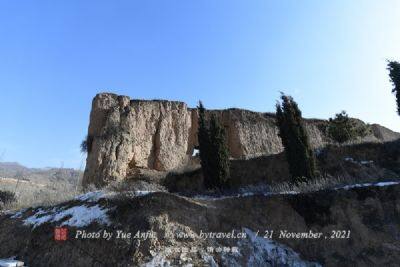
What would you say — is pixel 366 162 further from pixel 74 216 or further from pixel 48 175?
pixel 48 175

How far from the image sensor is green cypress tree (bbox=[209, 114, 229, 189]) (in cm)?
1847

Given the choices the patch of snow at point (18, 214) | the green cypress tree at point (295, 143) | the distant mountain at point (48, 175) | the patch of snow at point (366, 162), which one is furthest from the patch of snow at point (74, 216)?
the distant mountain at point (48, 175)

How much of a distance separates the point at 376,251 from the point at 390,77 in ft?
54.9

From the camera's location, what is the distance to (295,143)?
56.6ft

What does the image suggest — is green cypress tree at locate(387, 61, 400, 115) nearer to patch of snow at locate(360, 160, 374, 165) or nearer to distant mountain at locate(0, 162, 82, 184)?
patch of snow at locate(360, 160, 374, 165)

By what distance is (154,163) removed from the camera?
26125 millimetres

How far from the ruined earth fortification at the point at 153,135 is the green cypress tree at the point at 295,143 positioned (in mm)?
6115

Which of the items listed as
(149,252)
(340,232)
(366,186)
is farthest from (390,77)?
(149,252)

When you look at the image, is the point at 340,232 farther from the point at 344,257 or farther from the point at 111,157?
the point at 111,157

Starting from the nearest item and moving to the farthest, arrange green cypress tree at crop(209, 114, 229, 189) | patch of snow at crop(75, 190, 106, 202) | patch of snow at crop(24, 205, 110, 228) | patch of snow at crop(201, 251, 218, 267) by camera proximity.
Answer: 1. patch of snow at crop(201, 251, 218, 267)
2. patch of snow at crop(24, 205, 110, 228)
3. patch of snow at crop(75, 190, 106, 202)
4. green cypress tree at crop(209, 114, 229, 189)

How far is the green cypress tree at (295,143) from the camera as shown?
54.3ft

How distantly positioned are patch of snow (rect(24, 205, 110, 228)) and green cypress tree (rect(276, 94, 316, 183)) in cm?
901

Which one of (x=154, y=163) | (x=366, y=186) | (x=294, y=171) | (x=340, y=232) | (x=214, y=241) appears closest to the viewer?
(x=214, y=241)

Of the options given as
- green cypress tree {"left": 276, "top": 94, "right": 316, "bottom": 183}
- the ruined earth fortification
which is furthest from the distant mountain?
green cypress tree {"left": 276, "top": 94, "right": 316, "bottom": 183}
